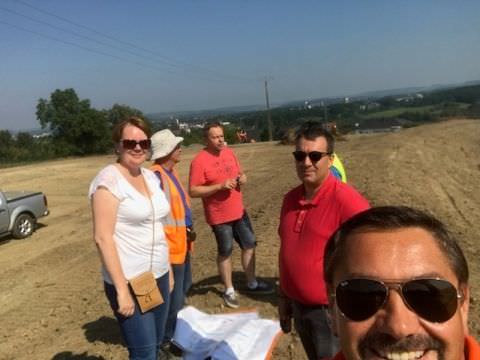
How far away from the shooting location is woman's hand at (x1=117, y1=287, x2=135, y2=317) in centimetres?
268

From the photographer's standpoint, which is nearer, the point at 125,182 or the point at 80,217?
the point at 125,182

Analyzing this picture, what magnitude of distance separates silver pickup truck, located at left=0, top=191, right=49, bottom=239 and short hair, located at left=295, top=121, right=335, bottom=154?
9179mm

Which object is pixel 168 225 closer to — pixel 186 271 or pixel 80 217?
pixel 186 271

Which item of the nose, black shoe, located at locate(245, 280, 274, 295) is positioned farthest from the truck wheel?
the nose

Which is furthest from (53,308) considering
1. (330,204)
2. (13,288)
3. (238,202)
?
(330,204)

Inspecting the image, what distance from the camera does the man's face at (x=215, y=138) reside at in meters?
4.79

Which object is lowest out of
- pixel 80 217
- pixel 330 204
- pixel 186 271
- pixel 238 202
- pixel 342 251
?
pixel 80 217

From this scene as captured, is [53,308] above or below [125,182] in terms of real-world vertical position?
below

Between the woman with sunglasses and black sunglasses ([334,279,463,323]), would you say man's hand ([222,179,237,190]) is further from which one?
black sunglasses ([334,279,463,323])

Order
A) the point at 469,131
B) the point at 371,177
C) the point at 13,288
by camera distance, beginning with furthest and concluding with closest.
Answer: the point at 469,131
the point at 371,177
the point at 13,288

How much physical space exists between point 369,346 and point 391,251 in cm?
23

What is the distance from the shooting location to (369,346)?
3.59ft

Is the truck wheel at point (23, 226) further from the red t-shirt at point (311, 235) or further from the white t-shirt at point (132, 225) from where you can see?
the red t-shirt at point (311, 235)

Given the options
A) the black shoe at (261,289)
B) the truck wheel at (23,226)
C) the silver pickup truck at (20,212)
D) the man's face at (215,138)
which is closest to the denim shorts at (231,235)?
the black shoe at (261,289)
